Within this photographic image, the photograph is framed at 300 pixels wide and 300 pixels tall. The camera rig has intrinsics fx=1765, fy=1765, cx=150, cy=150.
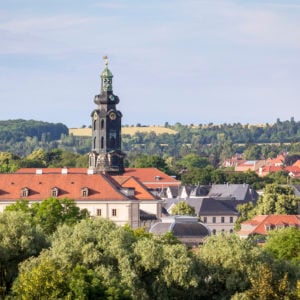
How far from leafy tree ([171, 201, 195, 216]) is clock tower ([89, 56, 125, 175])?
1125cm

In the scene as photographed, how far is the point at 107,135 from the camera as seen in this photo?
173 metres

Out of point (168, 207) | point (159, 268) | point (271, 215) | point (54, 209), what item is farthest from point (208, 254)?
point (168, 207)

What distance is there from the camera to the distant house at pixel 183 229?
118444mm

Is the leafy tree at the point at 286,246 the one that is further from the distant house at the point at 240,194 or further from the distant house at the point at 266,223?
the distant house at the point at 240,194

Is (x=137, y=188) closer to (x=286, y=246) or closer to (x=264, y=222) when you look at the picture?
(x=264, y=222)

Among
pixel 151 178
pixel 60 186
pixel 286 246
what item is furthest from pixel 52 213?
pixel 151 178

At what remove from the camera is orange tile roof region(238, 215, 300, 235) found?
144175 millimetres

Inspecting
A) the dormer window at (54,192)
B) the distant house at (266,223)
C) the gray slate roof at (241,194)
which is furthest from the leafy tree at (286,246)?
the gray slate roof at (241,194)

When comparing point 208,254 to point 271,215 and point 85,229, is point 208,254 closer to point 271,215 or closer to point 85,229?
point 85,229

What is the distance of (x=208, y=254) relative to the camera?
250 ft

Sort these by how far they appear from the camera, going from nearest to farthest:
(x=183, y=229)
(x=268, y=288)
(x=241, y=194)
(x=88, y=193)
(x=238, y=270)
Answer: (x=268, y=288) → (x=238, y=270) → (x=183, y=229) → (x=88, y=193) → (x=241, y=194)

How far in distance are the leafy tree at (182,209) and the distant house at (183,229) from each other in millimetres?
31004

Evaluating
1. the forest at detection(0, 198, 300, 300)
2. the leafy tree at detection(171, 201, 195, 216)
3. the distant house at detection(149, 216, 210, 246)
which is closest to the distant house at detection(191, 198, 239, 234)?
the leafy tree at detection(171, 201, 195, 216)

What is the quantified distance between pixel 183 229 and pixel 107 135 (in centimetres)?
5273
